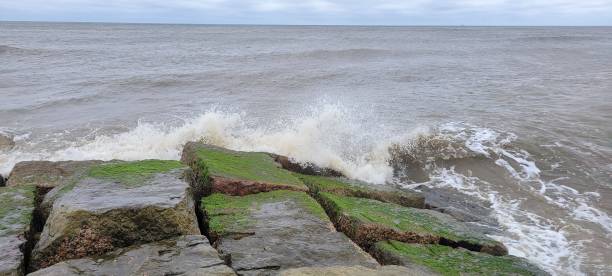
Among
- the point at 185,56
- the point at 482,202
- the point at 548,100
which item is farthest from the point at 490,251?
the point at 185,56

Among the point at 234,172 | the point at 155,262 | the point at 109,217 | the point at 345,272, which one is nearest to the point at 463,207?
the point at 234,172

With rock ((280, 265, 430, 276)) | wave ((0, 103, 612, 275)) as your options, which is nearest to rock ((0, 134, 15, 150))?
wave ((0, 103, 612, 275))

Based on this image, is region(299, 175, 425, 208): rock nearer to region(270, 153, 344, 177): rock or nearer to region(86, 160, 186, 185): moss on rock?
region(270, 153, 344, 177): rock

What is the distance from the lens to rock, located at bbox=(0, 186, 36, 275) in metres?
3.56

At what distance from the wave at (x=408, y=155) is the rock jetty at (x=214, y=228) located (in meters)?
1.86

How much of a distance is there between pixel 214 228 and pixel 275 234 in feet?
1.85

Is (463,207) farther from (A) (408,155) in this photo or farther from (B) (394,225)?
(A) (408,155)

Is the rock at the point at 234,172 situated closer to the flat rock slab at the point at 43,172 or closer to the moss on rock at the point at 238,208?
the moss on rock at the point at 238,208

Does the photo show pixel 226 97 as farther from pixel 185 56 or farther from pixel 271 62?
pixel 185 56

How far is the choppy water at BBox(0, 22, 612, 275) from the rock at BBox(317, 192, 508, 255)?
97cm

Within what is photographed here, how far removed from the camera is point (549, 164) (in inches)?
364

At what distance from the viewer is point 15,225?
4176 millimetres

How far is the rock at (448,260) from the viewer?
438 cm

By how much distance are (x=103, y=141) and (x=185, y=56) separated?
22.9 metres
